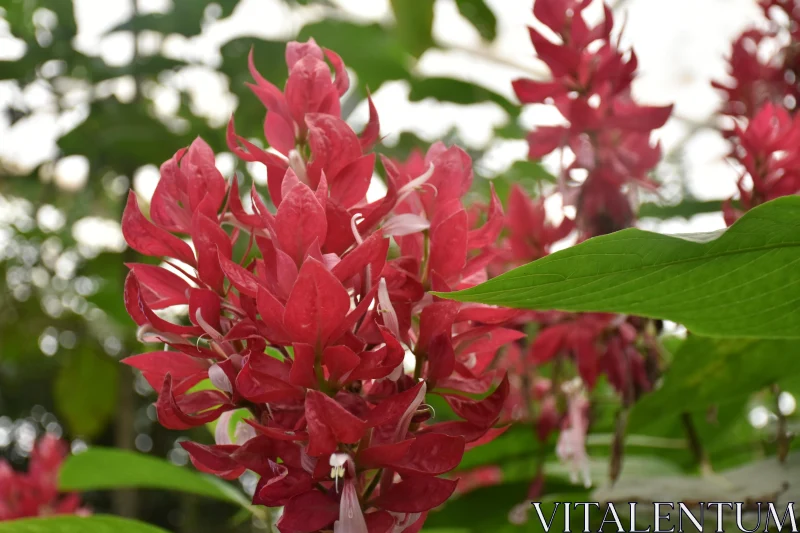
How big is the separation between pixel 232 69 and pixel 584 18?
0.55 metres

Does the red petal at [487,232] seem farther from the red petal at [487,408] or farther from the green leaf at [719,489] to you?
the green leaf at [719,489]

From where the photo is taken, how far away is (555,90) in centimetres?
47

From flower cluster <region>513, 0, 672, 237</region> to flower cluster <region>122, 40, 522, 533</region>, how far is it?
14cm

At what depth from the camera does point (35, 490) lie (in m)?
0.77

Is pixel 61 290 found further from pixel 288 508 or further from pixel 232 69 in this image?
pixel 288 508

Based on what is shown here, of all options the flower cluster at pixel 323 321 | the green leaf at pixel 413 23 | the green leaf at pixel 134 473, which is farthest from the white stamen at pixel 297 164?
the green leaf at pixel 413 23

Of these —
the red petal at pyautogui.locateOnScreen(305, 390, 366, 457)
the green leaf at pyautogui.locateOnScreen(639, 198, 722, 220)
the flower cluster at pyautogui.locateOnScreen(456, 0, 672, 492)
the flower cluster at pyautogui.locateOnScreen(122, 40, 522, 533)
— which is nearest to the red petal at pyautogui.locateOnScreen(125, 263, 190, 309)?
the flower cluster at pyautogui.locateOnScreen(122, 40, 522, 533)

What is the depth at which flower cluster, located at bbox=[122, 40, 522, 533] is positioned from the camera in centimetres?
28

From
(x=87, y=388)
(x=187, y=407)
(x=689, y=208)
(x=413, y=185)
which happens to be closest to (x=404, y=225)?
(x=413, y=185)

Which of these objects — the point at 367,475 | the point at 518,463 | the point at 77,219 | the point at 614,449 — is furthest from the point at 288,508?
the point at 77,219

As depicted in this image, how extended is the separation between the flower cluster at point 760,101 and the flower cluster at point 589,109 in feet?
0.20

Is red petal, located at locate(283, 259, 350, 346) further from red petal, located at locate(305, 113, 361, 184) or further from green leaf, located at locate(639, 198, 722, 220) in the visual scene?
green leaf, located at locate(639, 198, 722, 220)

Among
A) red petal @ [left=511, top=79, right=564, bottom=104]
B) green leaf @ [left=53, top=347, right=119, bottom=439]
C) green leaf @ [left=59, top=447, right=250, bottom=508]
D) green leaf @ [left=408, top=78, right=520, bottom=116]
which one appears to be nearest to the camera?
red petal @ [left=511, top=79, right=564, bottom=104]

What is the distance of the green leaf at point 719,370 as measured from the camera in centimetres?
50
